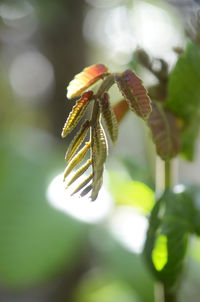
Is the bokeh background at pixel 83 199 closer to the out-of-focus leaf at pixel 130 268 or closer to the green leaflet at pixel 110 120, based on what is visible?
the out-of-focus leaf at pixel 130 268

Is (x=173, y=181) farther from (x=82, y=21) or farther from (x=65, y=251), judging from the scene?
(x=82, y=21)

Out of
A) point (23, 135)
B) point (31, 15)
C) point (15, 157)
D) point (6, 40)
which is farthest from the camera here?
point (6, 40)

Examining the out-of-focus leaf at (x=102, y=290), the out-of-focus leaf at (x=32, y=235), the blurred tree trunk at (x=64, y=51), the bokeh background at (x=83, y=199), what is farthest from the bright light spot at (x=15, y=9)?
the out-of-focus leaf at (x=102, y=290)

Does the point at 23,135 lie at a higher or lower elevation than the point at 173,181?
lower

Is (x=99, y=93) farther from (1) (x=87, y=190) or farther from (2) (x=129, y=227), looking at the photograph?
(2) (x=129, y=227)

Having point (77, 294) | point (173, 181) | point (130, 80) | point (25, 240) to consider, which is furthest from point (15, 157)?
point (130, 80)

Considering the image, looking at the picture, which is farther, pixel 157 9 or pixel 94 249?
pixel 94 249
